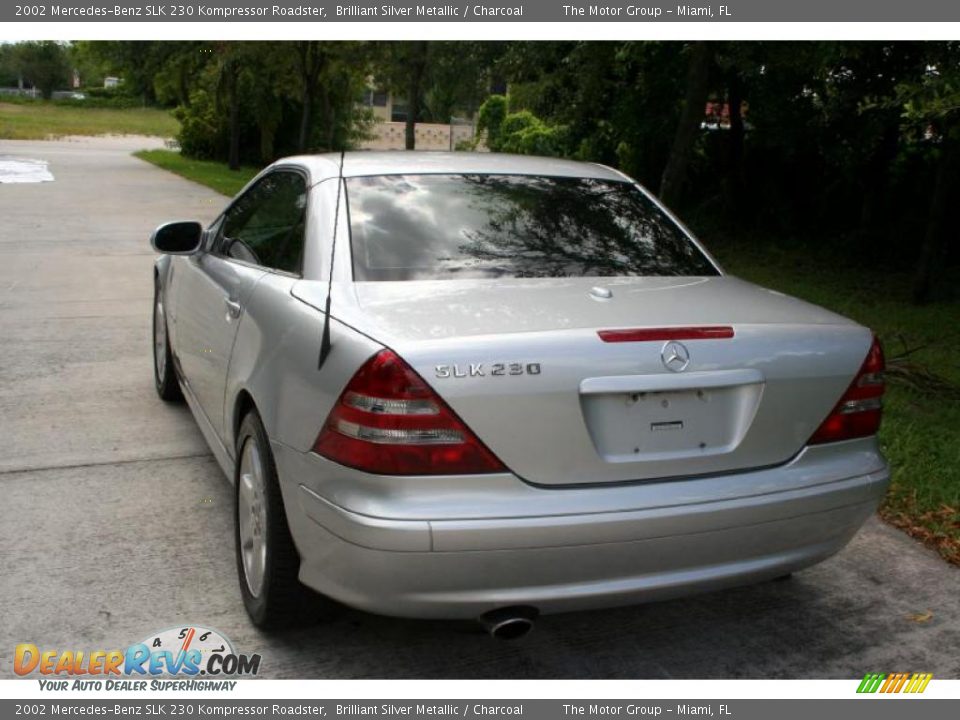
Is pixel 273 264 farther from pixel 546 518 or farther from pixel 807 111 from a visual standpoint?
pixel 807 111

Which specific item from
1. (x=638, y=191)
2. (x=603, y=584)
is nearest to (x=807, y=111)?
(x=638, y=191)

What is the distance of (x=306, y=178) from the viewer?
4105 mm

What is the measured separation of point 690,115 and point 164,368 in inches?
347

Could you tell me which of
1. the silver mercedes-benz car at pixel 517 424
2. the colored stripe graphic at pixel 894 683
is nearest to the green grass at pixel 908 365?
the colored stripe graphic at pixel 894 683

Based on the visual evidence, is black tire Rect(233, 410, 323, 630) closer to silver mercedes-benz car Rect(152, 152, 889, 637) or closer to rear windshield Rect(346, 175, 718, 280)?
silver mercedes-benz car Rect(152, 152, 889, 637)

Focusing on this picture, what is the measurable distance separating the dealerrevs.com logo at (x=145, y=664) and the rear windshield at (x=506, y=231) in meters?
1.30

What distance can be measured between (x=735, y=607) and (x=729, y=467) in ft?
3.27

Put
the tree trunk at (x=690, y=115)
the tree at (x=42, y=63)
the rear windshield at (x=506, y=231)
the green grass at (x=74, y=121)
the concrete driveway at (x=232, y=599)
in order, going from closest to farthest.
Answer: the concrete driveway at (x=232, y=599)
the rear windshield at (x=506, y=231)
the tree trunk at (x=690, y=115)
the green grass at (x=74, y=121)
the tree at (x=42, y=63)

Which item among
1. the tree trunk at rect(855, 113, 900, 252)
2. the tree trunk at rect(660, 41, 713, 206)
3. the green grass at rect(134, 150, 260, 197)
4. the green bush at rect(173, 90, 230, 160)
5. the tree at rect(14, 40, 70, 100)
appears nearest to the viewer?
the tree trunk at rect(660, 41, 713, 206)

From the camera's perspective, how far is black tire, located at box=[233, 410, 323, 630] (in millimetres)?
3248

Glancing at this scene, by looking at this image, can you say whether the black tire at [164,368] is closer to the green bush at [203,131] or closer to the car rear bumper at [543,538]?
the car rear bumper at [543,538]

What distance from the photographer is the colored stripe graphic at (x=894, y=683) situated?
3326mm

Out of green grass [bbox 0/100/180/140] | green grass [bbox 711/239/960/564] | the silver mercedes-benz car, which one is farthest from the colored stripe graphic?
green grass [bbox 0/100/180/140]

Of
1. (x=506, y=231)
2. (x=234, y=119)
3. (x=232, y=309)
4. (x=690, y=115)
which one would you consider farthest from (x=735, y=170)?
(x=234, y=119)
